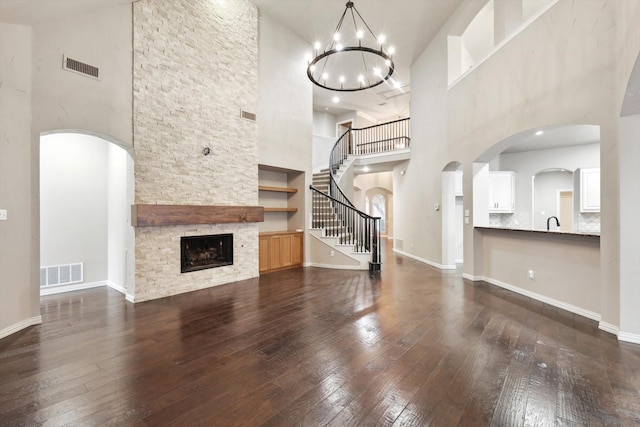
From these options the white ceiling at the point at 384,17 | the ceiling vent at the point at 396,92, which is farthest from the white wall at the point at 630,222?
the ceiling vent at the point at 396,92

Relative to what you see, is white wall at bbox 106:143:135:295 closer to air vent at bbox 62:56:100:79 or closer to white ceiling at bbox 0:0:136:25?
air vent at bbox 62:56:100:79

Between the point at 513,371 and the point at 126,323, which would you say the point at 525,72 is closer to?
the point at 513,371

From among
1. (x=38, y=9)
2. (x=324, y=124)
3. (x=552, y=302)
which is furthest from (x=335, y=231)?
(x=324, y=124)

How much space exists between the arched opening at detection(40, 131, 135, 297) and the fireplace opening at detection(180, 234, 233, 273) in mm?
806

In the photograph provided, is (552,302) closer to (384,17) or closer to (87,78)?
(384,17)

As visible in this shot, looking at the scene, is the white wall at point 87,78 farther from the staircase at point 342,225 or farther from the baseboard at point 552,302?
the baseboard at point 552,302

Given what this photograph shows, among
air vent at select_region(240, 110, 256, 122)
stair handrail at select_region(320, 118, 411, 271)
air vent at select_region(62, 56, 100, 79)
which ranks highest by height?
air vent at select_region(240, 110, 256, 122)

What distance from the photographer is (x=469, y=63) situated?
746cm

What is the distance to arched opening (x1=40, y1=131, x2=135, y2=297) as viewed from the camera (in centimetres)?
461

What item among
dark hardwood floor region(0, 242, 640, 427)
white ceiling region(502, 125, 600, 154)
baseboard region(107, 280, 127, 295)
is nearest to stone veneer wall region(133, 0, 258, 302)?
baseboard region(107, 280, 127, 295)

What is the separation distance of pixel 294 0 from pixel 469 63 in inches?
188

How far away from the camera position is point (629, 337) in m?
2.92

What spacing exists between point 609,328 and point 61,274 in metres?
7.81

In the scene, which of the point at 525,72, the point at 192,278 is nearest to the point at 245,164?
the point at 192,278
